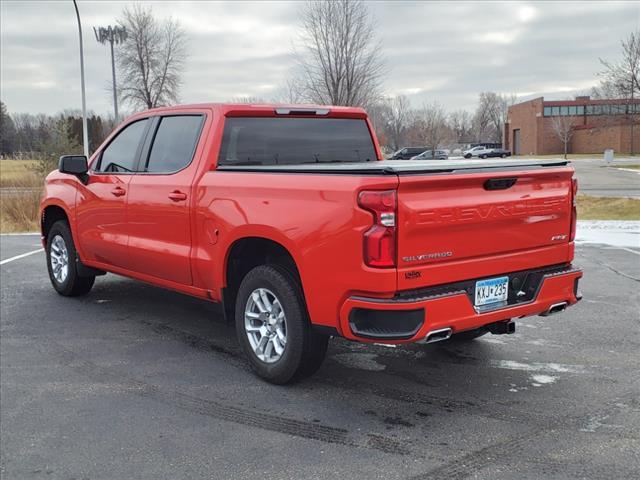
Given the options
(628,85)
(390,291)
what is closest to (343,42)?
(628,85)

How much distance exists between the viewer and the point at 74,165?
6.52 metres

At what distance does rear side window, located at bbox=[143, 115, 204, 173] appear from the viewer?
5.44 meters

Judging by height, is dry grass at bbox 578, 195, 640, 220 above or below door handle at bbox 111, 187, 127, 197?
below

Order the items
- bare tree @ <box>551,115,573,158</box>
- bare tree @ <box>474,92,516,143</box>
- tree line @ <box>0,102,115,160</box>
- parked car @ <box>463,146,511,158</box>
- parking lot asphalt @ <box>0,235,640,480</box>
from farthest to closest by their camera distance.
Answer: bare tree @ <box>474,92,516,143</box>, bare tree @ <box>551,115,573,158</box>, parked car @ <box>463,146,511,158</box>, tree line @ <box>0,102,115,160</box>, parking lot asphalt @ <box>0,235,640,480</box>

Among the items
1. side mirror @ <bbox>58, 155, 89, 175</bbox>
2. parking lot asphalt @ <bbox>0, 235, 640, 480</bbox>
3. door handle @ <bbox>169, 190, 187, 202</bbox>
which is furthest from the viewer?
side mirror @ <bbox>58, 155, 89, 175</bbox>

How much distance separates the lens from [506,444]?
143 inches

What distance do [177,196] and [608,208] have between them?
13479 mm

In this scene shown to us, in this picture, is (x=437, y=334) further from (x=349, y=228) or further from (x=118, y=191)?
(x=118, y=191)

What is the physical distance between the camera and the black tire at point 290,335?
171 inches

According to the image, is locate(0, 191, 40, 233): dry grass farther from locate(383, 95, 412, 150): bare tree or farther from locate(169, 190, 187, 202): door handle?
locate(383, 95, 412, 150): bare tree

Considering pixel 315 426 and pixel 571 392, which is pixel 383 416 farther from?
pixel 571 392

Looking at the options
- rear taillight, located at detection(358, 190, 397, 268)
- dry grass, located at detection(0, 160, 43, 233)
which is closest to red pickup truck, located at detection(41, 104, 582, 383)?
rear taillight, located at detection(358, 190, 397, 268)

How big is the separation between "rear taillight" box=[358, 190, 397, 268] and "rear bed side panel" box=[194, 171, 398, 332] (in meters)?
0.03

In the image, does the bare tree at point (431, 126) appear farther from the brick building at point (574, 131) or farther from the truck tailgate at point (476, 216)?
the truck tailgate at point (476, 216)
